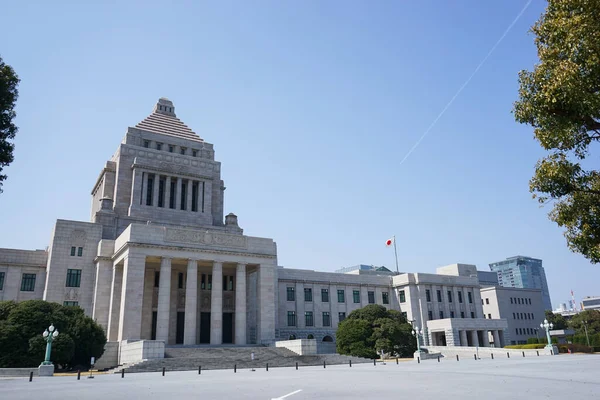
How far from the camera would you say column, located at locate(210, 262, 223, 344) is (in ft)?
155

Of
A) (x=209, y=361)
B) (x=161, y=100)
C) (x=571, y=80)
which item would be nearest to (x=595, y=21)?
(x=571, y=80)

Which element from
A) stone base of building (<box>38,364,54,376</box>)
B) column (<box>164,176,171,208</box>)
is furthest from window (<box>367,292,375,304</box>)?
stone base of building (<box>38,364,54,376</box>)

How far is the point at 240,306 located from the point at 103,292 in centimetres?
1512

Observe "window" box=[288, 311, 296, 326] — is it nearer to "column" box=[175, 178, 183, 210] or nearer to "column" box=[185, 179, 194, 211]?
"column" box=[185, 179, 194, 211]

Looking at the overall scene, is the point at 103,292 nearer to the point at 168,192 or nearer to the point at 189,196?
the point at 168,192

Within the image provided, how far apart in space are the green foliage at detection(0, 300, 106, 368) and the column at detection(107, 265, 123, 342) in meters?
7.19

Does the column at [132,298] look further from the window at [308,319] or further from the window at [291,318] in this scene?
the window at [308,319]

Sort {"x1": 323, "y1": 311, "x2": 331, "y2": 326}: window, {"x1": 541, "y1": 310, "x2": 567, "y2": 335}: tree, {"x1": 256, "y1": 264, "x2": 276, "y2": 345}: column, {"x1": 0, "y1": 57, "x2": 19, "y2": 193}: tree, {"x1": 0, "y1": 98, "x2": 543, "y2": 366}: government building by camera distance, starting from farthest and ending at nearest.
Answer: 1. {"x1": 541, "y1": 310, "x2": 567, "y2": 335}: tree
2. {"x1": 323, "y1": 311, "x2": 331, "y2": 326}: window
3. {"x1": 256, "y1": 264, "x2": 276, "y2": 345}: column
4. {"x1": 0, "y1": 98, "x2": 543, "y2": 366}: government building
5. {"x1": 0, "y1": 57, "x2": 19, "y2": 193}: tree

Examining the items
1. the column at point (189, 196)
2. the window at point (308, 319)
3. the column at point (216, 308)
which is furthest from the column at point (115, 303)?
the window at point (308, 319)

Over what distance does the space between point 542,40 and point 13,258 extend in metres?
54.6

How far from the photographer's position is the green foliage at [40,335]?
35156mm

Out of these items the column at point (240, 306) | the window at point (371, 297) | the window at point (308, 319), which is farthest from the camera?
the window at point (371, 297)

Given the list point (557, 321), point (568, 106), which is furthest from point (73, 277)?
point (557, 321)

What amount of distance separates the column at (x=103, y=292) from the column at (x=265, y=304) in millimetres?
16311
